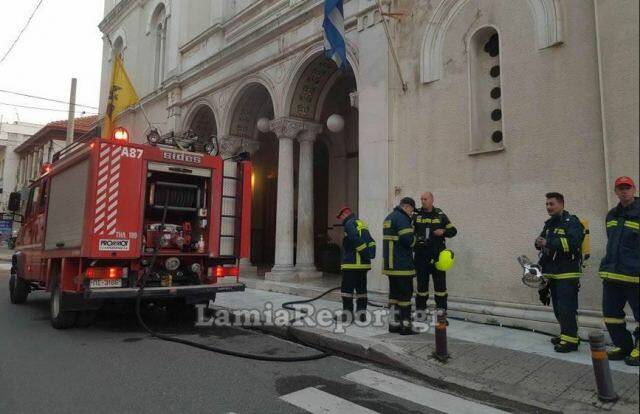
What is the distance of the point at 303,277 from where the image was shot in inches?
436

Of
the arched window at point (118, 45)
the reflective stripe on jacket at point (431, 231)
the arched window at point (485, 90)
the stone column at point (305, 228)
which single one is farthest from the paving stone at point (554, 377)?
the arched window at point (118, 45)

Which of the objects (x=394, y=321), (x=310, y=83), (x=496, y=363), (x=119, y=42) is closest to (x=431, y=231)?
(x=394, y=321)

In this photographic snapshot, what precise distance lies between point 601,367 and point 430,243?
3.18 m

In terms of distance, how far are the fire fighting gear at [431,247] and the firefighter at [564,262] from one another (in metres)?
1.53

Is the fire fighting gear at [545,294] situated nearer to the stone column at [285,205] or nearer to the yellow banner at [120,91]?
the stone column at [285,205]

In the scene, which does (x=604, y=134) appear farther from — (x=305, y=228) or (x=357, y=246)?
(x=305, y=228)

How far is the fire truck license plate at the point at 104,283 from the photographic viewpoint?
21.1 ft

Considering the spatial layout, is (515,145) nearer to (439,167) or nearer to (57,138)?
(439,167)

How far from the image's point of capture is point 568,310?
5.18 metres

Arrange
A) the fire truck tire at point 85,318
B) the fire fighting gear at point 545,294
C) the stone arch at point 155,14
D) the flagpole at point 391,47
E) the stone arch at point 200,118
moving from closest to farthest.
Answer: the fire fighting gear at point 545,294, the fire truck tire at point 85,318, the flagpole at point 391,47, the stone arch at point 200,118, the stone arch at point 155,14

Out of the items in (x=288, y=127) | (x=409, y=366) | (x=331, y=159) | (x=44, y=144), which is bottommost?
(x=409, y=366)

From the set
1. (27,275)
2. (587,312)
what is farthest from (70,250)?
(587,312)

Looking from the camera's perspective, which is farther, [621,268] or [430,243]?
[430,243]

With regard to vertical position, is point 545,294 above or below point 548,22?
below
